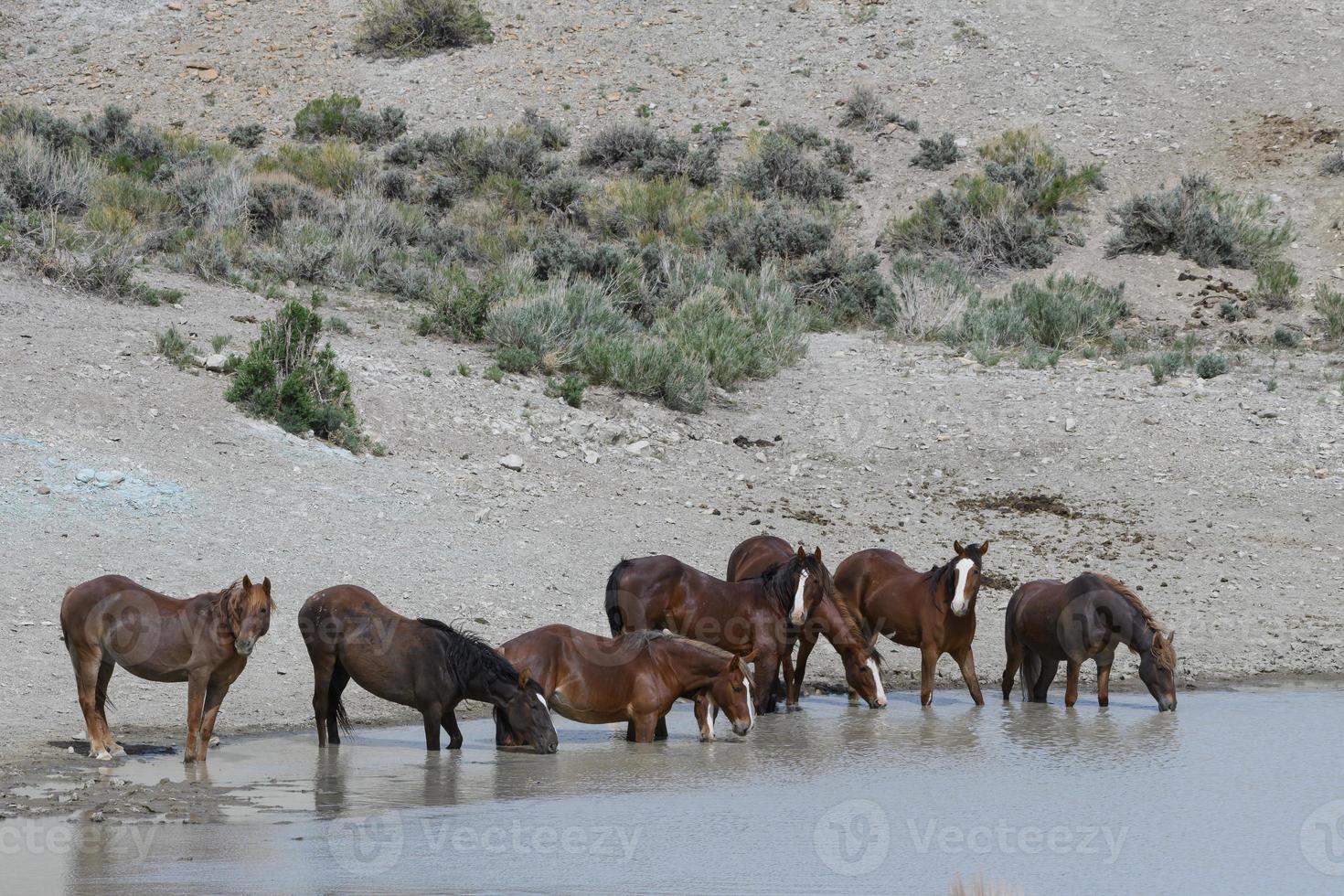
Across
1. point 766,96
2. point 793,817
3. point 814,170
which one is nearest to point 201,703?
point 793,817

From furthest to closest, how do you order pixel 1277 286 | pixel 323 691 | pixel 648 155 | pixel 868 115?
pixel 868 115
pixel 648 155
pixel 1277 286
pixel 323 691

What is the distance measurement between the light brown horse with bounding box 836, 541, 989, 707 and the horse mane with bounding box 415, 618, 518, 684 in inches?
121

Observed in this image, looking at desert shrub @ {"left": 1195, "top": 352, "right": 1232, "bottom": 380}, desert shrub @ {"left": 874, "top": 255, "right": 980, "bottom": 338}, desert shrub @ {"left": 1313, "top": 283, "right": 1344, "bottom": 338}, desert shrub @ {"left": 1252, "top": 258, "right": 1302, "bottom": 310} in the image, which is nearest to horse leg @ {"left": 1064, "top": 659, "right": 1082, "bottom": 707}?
desert shrub @ {"left": 1195, "top": 352, "right": 1232, "bottom": 380}

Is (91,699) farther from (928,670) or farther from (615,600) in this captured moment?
(928,670)

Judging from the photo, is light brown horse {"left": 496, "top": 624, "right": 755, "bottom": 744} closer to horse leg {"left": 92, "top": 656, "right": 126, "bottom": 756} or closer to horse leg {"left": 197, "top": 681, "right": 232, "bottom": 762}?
horse leg {"left": 197, "top": 681, "right": 232, "bottom": 762}

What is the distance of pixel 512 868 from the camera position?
6430mm

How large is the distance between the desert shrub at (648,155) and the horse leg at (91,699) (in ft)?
81.6

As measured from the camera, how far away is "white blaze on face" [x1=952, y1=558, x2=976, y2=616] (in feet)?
34.8

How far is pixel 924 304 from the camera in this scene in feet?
75.3

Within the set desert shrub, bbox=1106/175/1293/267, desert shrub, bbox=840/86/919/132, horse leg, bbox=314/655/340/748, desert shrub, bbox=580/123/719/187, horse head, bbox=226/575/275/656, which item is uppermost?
desert shrub, bbox=840/86/919/132

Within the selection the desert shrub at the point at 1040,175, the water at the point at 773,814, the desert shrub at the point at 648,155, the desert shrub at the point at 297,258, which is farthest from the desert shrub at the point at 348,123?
the water at the point at 773,814

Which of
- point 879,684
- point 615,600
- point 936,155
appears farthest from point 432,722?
point 936,155

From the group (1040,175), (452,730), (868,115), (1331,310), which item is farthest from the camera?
(868,115)

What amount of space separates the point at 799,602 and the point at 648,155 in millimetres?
24126
